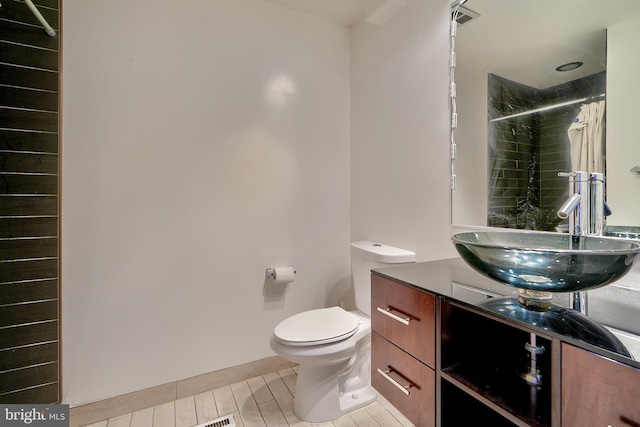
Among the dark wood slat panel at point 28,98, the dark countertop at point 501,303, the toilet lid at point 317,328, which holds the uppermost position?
the dark wood slat panel at point 28,98

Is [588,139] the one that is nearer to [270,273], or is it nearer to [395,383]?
[395,383]

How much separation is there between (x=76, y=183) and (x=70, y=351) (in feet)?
2.84

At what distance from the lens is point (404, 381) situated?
987 mm

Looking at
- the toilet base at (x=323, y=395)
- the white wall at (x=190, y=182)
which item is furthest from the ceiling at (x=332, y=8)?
the toilet base at (x=323, y=395)

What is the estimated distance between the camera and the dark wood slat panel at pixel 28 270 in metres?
1.42

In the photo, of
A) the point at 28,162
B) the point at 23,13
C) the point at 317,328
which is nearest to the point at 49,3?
the point at 23,13

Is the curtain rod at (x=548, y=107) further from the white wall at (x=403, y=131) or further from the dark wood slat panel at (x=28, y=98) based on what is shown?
the dark wood slat panel at (x=28, y=98)

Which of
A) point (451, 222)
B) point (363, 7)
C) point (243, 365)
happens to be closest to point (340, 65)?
point (363, 7)

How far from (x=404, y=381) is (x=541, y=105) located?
1.16m

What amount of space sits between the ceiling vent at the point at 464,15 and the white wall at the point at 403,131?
76 mm

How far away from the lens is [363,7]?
2.06 metres

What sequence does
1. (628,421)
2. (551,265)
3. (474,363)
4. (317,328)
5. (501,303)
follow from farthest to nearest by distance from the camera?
(317,328) < (474,363) < (501,303) < (551,265) < (628,421)

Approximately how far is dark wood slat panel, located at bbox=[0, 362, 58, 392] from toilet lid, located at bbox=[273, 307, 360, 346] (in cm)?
112

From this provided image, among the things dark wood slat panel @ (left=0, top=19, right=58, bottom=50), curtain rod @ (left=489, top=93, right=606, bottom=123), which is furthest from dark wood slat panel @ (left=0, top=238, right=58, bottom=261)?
curtain rod @ (left=489, top=93, right=606, bottom=123)
